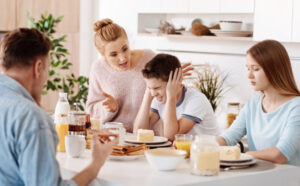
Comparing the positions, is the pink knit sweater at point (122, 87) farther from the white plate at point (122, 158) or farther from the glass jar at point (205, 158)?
the glass jar at point (205, 158)

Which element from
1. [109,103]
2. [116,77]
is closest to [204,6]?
[116,77]

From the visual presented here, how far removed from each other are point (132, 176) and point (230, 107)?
2.14 m

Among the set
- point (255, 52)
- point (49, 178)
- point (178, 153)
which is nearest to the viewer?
point (49, 178)

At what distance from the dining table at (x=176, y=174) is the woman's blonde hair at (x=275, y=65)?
0.42 meters

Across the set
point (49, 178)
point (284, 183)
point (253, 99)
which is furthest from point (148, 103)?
point (49, 178)

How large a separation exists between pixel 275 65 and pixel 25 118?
4.44 ft

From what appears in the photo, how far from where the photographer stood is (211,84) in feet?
14.7

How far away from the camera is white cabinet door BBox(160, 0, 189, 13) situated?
478cm

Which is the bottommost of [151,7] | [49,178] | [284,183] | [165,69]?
[284,183]

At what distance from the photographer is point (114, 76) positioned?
3535 millimetres

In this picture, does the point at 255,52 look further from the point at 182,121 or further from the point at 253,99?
the point at 182,121

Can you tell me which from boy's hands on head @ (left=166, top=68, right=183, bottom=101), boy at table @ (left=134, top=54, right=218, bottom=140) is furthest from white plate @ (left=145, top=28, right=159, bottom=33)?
boy's hands on head @ (left=166, top=68, right=183, bottom=101)

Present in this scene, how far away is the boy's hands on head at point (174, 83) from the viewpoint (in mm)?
2920

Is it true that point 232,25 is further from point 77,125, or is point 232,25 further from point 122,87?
point 77,125
